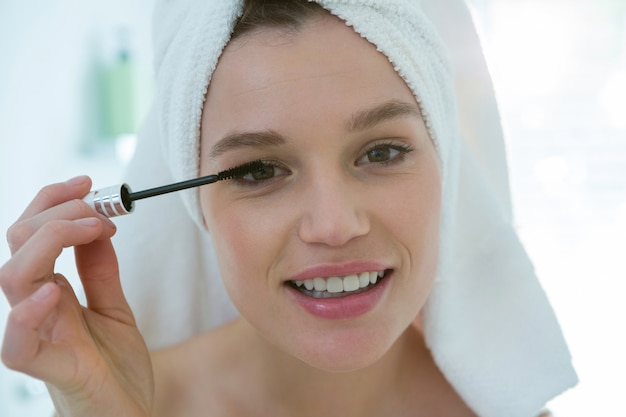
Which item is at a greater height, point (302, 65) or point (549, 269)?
point (302, 65)

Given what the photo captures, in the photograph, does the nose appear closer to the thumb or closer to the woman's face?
the woman's face

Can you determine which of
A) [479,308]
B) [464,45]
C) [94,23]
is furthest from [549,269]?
[94,23]

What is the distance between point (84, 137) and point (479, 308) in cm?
140

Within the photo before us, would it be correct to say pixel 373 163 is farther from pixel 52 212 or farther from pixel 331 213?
pixel 52 212

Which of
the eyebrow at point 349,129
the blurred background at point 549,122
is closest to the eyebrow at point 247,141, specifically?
the eyebrow at point 349,129

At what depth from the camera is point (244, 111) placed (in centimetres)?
77

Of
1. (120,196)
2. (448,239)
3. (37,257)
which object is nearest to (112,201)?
(120,196)

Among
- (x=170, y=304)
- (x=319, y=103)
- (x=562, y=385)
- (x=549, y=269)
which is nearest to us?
(x=319, y=103)

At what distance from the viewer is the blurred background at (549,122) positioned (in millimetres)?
1833

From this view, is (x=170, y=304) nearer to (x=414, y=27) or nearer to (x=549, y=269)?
(x=414, y=27)

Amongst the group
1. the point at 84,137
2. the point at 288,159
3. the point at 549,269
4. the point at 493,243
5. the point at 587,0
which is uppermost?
the point at 587,0

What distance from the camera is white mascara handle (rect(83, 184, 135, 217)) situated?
0.75 m

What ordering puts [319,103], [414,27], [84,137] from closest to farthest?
[319,103] < [414,27] < [84,137]

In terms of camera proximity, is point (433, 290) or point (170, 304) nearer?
point (433, 290)
